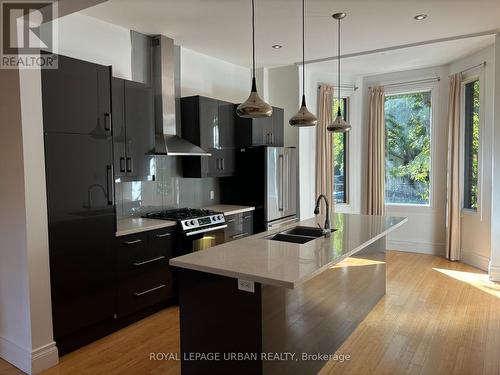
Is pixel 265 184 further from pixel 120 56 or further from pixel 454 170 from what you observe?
pixel 454 170

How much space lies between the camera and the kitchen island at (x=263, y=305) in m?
2.12

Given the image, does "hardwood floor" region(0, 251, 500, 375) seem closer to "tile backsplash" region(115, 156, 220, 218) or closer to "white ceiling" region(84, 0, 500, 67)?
"tile backsplash" region(115, 156, 220, 218)

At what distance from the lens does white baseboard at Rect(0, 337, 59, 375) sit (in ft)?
9.03

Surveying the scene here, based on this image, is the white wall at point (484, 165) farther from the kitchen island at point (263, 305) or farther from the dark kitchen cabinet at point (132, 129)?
the dark kitchen cabinet at point (132, 129)

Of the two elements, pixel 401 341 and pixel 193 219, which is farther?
pixel 193 219

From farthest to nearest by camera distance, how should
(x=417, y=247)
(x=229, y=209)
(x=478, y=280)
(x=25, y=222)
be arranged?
(x=417, y=247) < (x=229, y=209) < (x=478, y=280) < (x=25, y=222)

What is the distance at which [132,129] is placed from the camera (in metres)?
3.72

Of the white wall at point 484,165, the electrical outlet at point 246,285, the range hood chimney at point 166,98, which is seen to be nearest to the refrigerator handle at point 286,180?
the range hood chimney at point 166,98

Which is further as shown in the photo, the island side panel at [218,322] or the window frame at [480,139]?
the window frame at [480,139]

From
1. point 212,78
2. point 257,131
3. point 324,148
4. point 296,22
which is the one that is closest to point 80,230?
point 257,131

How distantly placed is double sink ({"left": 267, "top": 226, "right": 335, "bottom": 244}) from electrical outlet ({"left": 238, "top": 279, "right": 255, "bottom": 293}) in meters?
0.97

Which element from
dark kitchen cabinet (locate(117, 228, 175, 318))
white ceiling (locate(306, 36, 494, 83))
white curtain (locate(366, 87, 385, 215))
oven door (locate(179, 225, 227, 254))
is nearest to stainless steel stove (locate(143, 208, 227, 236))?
oven door (locate(179, 225, 227, 254))

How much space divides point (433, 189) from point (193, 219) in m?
4.26

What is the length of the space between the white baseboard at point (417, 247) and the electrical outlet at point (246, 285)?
16.7 ft
